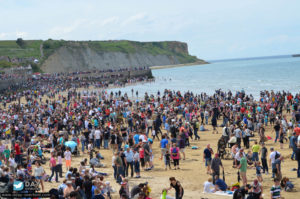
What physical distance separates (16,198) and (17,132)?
13324 millimetres

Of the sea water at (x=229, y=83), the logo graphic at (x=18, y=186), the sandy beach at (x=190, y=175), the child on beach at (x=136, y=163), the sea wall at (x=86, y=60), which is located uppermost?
the sea wall at (x=86, y=60)

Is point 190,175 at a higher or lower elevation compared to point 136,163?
lower

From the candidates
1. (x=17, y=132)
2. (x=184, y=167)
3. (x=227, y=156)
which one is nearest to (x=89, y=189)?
(x=184, y=167)

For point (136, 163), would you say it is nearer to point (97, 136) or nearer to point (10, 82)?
point (97, 136)

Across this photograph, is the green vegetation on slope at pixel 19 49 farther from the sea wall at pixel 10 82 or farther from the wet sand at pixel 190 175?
the wet sand at pixel 190 175

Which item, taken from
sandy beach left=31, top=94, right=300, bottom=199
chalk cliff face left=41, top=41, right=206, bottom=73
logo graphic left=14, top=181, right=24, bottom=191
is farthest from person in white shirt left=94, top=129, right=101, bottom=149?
chalk cliff face left=41, top=41, right=206, bottom=73

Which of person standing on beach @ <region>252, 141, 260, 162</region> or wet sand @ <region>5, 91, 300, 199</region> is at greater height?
person standing on beach @ <region>252, 141, 260, 162</region>

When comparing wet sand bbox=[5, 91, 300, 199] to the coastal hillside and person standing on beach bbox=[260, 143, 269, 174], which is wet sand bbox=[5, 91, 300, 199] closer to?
person standing on beach bbox=[260, 143, 269, 174]

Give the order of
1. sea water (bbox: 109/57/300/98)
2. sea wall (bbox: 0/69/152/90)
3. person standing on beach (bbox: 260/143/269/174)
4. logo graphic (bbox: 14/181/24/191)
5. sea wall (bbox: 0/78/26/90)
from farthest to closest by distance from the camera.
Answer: sea water (bbox: 109/57/300/98), sea wall (bbox: 0/69/152/90), sea wall (bbox: 0/78/26/90), person standing on beach (bbox: 260/143/269/174), logo graphic (bbox: 14/181/24/191)

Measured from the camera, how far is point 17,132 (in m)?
21.3

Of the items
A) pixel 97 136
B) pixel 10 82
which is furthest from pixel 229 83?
pixel 97 136

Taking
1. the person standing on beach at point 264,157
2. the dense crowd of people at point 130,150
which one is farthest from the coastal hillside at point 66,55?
the person standing on beach at point 264,157

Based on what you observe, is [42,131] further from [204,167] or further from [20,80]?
[20,80]

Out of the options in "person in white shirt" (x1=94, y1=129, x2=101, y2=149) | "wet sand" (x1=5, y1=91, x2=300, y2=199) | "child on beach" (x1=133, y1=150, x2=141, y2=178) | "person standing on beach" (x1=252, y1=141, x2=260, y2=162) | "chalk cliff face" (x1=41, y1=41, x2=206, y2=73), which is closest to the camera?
"wet sand" (x1=5, y1=91, x2=300, y2=199)
